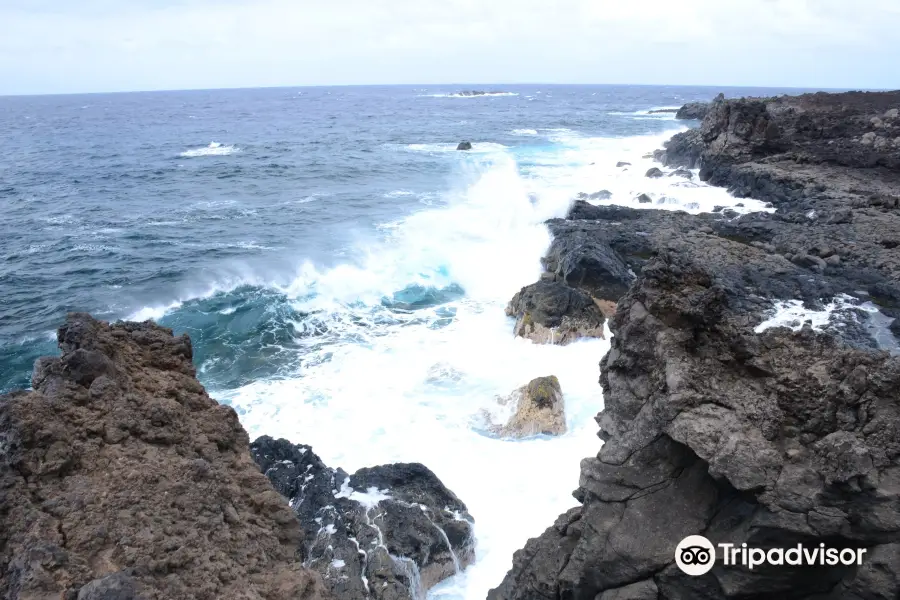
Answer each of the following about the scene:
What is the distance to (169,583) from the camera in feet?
16.4

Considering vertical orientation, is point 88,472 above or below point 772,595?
above

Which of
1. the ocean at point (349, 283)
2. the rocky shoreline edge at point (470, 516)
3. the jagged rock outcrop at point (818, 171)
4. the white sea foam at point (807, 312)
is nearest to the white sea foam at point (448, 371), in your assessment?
the ocean at point (349, 283)

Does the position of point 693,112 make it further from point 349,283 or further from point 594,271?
point 349,283

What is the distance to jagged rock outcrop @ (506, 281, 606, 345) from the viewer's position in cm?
1886

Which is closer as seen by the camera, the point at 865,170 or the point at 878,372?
the point at 878,372

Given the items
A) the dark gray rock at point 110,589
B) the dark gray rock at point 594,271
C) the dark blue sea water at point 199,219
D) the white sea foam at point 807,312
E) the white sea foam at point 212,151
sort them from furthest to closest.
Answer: the white sea foam at point 212,151
the dark blue sea water at point 199,219
the dark gray rock at point 594,271
the white sea foam at point 807,312
the dark gray rock at point 110,589

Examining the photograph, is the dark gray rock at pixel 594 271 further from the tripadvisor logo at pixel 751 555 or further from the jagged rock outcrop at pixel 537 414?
the tripadvisor logo at pixel 751 555

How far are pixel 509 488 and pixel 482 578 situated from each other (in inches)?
102

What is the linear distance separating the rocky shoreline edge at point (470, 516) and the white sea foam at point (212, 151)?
188 feet

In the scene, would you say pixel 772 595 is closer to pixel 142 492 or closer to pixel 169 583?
pixel 169 583

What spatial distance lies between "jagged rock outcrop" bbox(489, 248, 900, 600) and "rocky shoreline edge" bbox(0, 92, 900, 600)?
20 millimetres

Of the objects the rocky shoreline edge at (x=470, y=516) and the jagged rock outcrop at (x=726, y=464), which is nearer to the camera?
the rocky shoreline edge at (x=470, y=516)

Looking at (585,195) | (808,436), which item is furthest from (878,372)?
(585,195)

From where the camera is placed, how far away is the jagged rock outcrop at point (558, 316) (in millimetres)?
18859
